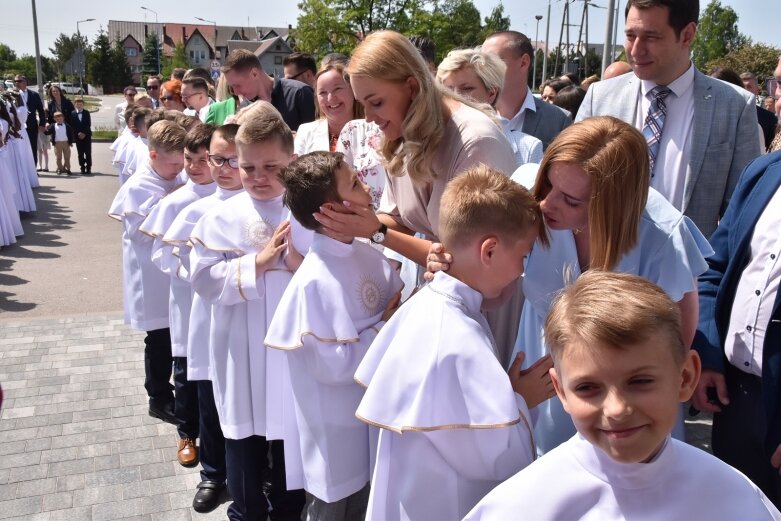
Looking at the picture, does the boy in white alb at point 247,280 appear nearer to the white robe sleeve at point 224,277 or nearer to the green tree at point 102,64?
the white robe sleeve at point 224,277

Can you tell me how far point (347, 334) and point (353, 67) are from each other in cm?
108

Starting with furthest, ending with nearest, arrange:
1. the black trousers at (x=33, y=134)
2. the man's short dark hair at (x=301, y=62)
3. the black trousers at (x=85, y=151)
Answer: the black trousers at (x=85, y=151) < the black trousers at (x=33, y=134) < the man's short dark hair at (x=301, y=62)

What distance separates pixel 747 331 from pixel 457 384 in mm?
1148

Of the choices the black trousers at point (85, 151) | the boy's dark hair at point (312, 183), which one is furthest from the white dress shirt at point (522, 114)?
the black trousers at point (85, 151)

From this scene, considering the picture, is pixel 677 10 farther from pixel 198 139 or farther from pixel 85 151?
pixel 85 151

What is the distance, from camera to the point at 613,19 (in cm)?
1411

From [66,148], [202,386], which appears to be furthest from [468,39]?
[202,386]

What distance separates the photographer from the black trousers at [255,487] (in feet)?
10.7

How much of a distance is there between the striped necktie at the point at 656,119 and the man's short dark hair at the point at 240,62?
3.21 meters

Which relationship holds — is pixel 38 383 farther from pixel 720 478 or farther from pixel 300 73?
pixel 720 478

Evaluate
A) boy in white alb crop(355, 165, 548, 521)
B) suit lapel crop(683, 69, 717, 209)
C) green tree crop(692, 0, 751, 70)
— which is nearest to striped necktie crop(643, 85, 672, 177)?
suit lapel crop(683, 69, 717, 209)

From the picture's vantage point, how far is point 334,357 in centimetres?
255

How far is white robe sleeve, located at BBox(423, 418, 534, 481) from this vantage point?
1.93 metres

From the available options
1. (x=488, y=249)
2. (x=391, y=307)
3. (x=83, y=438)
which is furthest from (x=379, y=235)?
(x=83, y=438)
